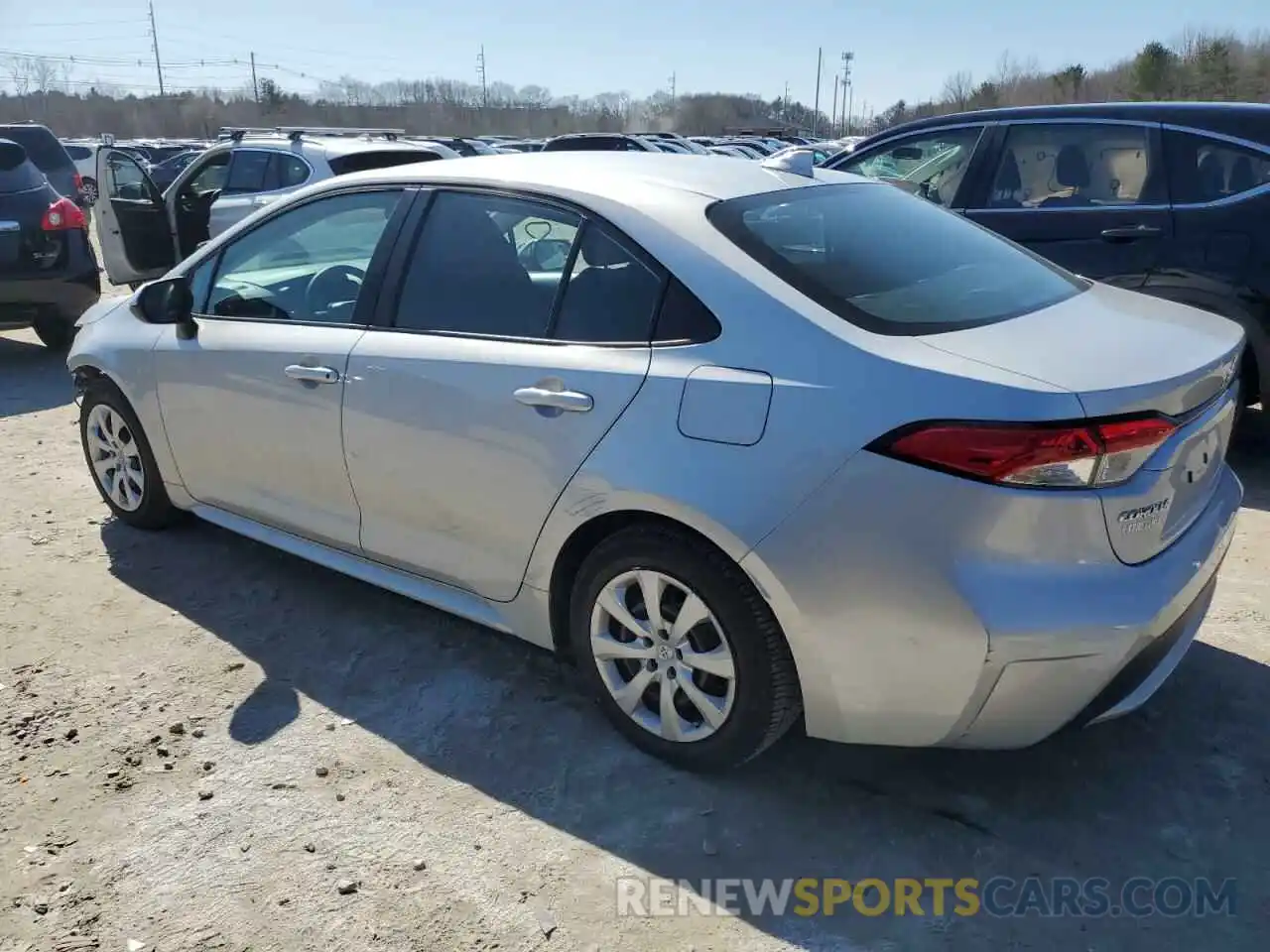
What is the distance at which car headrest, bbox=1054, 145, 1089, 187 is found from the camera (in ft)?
17.7

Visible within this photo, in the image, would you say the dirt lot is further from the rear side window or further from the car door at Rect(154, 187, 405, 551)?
the rear side window

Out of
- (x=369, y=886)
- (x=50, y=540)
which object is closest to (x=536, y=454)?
(x=369, y=886)

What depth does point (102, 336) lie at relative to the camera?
4.40 meters

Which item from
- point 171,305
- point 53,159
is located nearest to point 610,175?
point 171,305

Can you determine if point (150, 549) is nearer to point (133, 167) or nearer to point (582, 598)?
point (582, 598)

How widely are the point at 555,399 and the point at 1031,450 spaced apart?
1236 mm

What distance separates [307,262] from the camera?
151 inches

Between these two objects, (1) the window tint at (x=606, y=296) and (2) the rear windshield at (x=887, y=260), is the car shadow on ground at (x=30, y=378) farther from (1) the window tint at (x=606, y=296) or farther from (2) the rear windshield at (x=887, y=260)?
(2) the rear windshield at (x=887, y=260)

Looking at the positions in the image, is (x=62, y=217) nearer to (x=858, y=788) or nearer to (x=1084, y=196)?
(x=1084, y=196)

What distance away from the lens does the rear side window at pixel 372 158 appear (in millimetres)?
8578

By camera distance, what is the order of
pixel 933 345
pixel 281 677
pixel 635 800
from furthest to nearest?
pixel 281 677, pixel 635 800, pixel 933 345

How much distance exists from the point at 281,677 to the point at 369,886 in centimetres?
114

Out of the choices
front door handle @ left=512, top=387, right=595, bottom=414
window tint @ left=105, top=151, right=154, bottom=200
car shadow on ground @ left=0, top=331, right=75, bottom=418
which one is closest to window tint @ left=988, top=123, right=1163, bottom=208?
front door handle @ left=512, top=387, right=595, bottom=414

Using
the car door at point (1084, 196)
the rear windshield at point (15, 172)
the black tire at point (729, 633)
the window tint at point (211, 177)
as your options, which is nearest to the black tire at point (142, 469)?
the black tire at point (729, 633)
